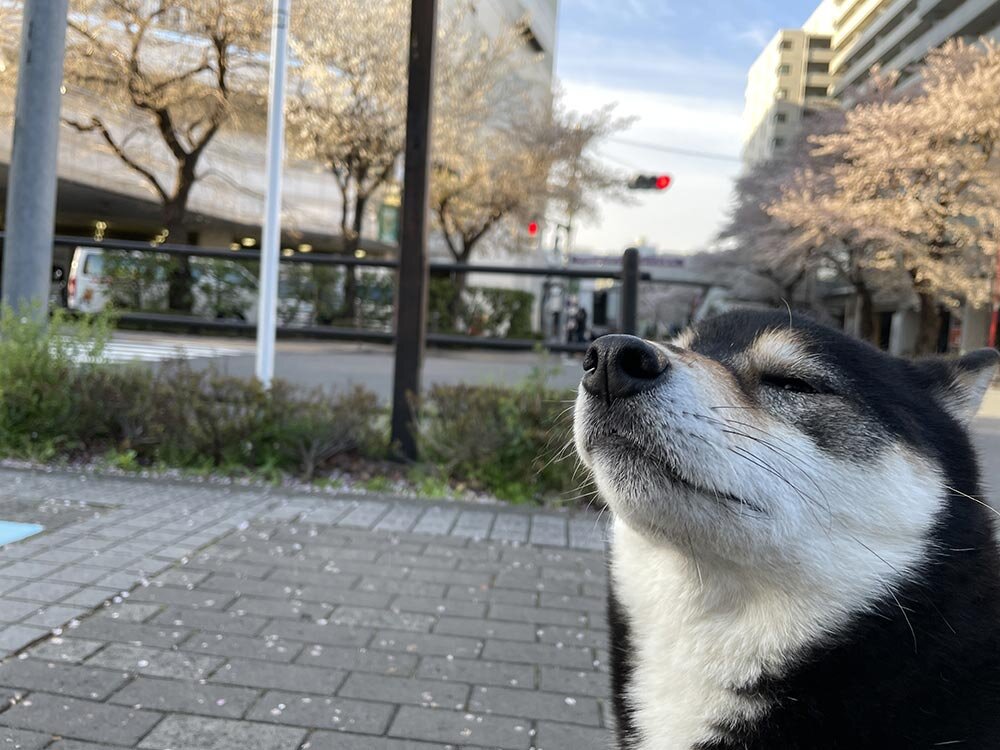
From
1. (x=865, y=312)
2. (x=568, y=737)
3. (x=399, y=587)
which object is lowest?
(x=568, y=737)

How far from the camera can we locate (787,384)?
179cm

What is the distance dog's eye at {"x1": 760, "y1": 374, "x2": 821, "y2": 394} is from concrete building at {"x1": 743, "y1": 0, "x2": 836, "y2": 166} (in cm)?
5493

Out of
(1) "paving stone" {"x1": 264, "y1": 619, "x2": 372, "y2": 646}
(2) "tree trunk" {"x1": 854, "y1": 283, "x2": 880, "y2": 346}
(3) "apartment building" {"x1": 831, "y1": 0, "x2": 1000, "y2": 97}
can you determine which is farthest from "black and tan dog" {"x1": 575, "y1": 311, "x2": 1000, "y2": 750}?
(3) "apartment building" {"x1": 831, "y1": 0, "x2": 1000, "y2": 97}

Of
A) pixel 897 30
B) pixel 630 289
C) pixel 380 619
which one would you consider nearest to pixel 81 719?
pixel 380 619

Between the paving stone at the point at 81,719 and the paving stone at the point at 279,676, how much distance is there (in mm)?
355

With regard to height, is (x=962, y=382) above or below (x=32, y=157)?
below

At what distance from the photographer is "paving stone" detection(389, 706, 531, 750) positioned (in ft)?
8.44

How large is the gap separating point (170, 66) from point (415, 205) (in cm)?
1677

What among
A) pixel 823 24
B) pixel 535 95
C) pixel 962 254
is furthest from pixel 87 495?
pixel 823 24

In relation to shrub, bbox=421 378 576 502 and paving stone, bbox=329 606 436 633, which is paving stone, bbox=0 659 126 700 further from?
shrub, bbox=421 378 576 502

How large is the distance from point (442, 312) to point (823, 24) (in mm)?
83443

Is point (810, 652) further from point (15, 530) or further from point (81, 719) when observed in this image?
point (15, 530)

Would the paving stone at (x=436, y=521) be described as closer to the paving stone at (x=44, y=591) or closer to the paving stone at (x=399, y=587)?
the paving stone at (x=399, y=587)

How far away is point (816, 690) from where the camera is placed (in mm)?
1497
